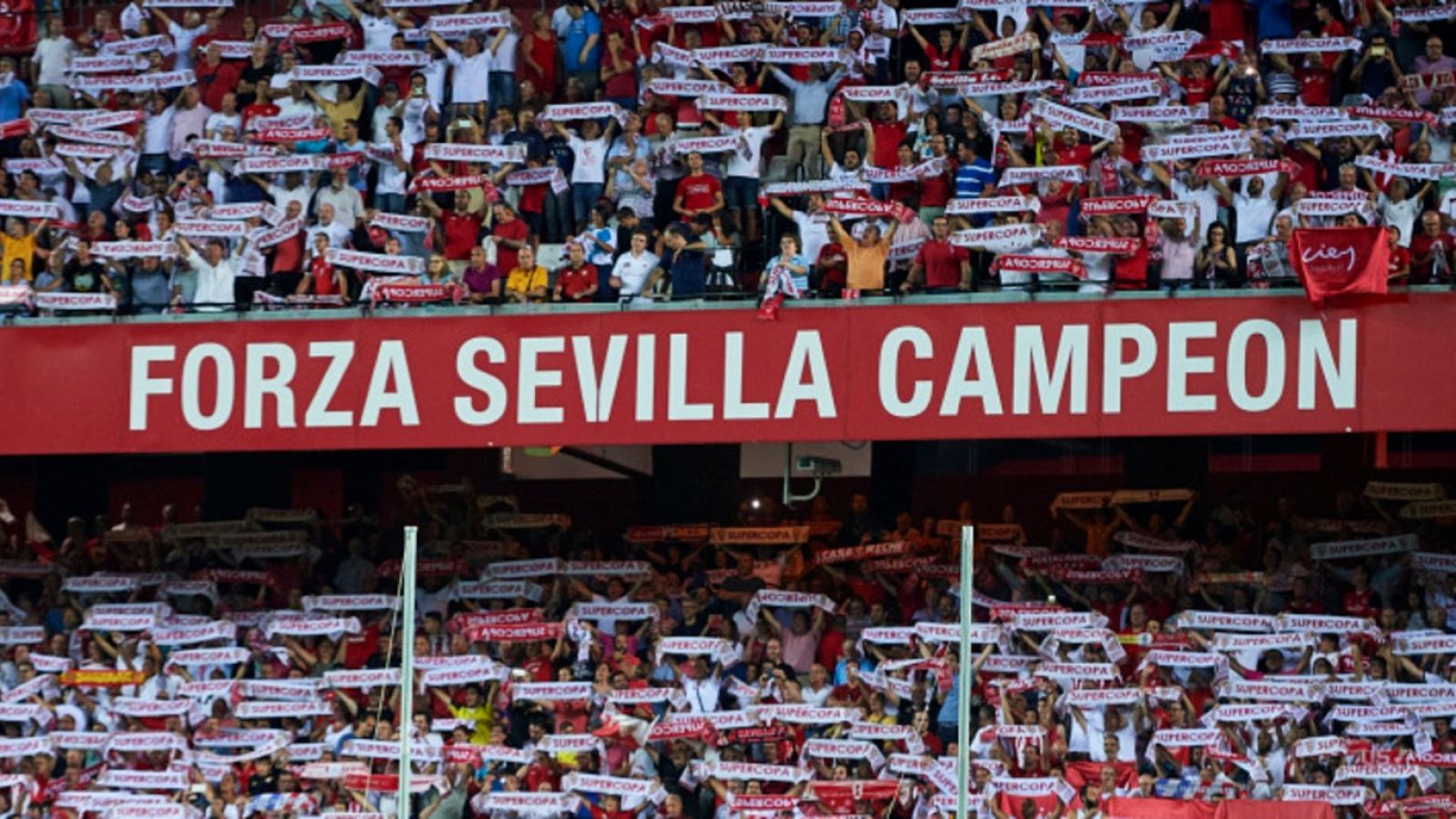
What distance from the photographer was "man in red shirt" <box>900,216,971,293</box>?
2527 centimetres

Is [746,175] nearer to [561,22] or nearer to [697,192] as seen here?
[697,192]

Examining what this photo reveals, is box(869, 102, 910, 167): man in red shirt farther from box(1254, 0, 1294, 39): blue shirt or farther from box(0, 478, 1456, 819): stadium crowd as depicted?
box(1254, 0, 1294, 39): blue shirt

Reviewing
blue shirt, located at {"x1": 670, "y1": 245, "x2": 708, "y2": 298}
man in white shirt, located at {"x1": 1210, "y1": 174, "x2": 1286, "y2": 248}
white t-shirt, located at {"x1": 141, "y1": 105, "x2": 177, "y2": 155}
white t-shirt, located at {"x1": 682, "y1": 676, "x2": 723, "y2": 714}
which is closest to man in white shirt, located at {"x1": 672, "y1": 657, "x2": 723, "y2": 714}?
white t-shirt, located at {"x1": 682, "y1": 676, "x2": 723, "y2": 714}

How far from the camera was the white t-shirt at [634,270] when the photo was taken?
85.3ft


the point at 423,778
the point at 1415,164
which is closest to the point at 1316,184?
the point at 1415,164

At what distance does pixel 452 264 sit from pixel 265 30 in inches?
159

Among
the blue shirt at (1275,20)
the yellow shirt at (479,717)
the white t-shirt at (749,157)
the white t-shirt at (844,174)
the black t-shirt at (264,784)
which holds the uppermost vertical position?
the blue shirt at (1275,20)

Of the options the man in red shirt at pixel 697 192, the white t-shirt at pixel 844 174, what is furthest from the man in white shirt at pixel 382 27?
the white t-shirt at pixel 844 174

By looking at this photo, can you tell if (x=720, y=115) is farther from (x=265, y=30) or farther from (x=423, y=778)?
(x=423, y=778)

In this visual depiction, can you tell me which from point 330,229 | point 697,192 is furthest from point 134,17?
point 697,192

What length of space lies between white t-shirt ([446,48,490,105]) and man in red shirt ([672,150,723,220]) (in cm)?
272

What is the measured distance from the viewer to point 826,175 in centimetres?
2673

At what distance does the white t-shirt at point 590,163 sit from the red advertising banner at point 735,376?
1820mm

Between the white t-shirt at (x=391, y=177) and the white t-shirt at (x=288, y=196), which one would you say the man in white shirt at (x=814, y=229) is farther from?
the white t-shirt at (x=288, y=196)
